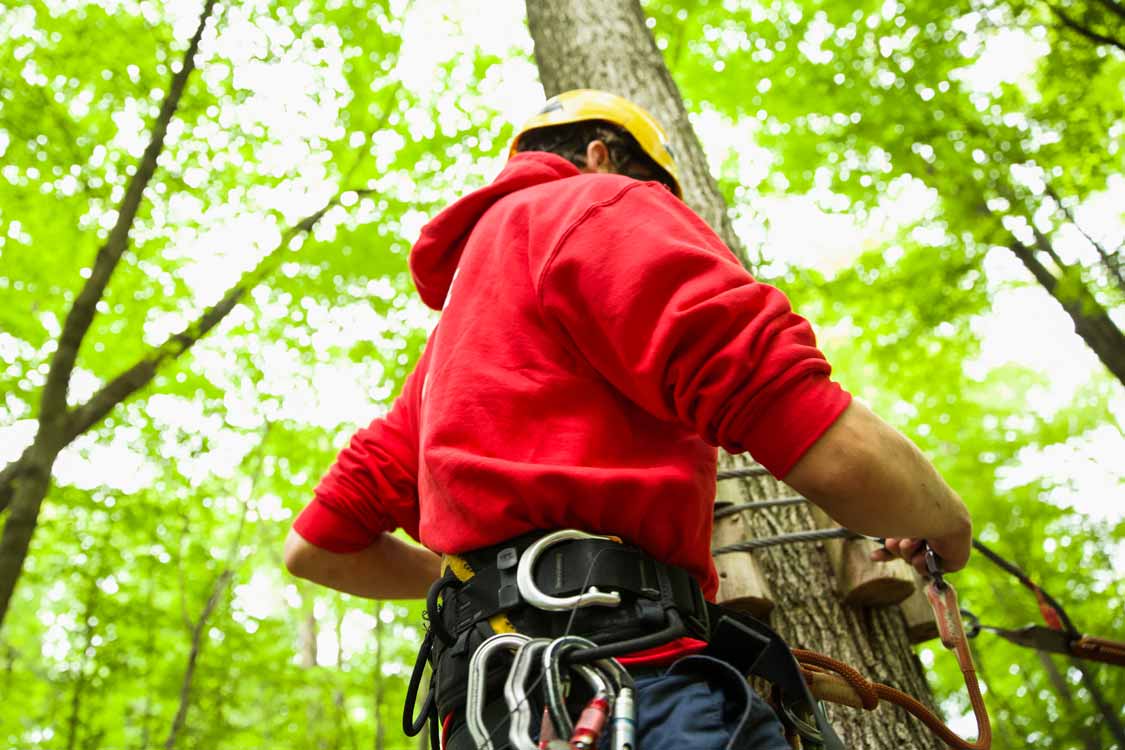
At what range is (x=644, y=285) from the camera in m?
1.34

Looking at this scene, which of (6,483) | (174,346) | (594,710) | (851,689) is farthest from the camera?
(174,346)

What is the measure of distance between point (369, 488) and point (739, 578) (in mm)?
987

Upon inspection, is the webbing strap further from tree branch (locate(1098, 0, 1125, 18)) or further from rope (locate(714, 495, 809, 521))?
tree branch (locate(1098, 0, 1125, 18))

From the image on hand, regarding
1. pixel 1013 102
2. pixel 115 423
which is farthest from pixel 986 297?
pixel 115 423

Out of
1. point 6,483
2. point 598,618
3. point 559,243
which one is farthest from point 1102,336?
point 6,483

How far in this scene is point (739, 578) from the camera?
2.09m

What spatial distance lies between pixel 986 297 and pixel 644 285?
23.7 feet

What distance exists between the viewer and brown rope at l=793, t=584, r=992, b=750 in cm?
156

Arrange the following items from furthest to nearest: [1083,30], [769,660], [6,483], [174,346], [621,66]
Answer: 1. [174,346]
2. [6,483]
3. [1083,30]
4. [621,66]
5. [769,660]

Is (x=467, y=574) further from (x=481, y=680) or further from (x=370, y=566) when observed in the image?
(x=370, y=566)

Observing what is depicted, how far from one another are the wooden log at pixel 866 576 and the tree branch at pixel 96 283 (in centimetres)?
370

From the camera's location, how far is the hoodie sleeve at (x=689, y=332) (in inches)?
48.7

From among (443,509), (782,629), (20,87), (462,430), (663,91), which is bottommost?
(782,629)

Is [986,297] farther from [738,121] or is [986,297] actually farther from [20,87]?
[20,87]
